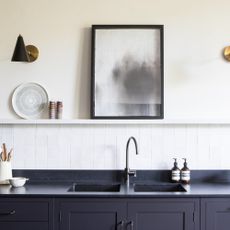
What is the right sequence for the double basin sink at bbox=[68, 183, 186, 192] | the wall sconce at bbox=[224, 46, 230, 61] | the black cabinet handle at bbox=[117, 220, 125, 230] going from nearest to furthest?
1. the black cabinet handle at bbox=[117, 220, 125, 230]
2. the double basin sink at bbox=[68, 183, 186, 192]
3. the wall sconce at bbox=[224, 46, 230, 61]

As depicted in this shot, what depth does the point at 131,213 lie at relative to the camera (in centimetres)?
228

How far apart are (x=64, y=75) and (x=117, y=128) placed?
2.01 feet

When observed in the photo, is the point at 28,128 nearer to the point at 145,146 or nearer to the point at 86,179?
the point at 86,179

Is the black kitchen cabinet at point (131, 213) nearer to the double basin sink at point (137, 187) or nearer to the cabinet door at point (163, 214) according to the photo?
the cabinet door at point (163, 214)

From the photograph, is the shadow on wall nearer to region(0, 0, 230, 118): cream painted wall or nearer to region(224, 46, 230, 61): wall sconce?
region(0, 0, 230, 118): cream painted wall

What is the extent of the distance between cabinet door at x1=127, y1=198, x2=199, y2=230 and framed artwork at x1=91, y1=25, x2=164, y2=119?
754 millimetres

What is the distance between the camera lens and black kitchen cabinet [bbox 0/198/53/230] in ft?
7.51

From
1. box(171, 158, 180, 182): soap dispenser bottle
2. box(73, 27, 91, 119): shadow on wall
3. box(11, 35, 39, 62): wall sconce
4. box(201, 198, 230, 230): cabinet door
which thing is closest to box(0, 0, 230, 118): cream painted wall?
box(73, 27, 91, 119): shadow on wall

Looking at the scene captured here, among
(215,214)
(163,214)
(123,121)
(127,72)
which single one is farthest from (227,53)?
(163,214)

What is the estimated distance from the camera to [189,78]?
2.85m

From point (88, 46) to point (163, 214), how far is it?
57.1 inches

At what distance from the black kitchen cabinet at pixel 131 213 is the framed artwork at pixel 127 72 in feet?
2.47

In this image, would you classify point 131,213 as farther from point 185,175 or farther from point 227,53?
point 227,53

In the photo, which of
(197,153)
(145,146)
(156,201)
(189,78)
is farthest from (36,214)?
(189,78)
